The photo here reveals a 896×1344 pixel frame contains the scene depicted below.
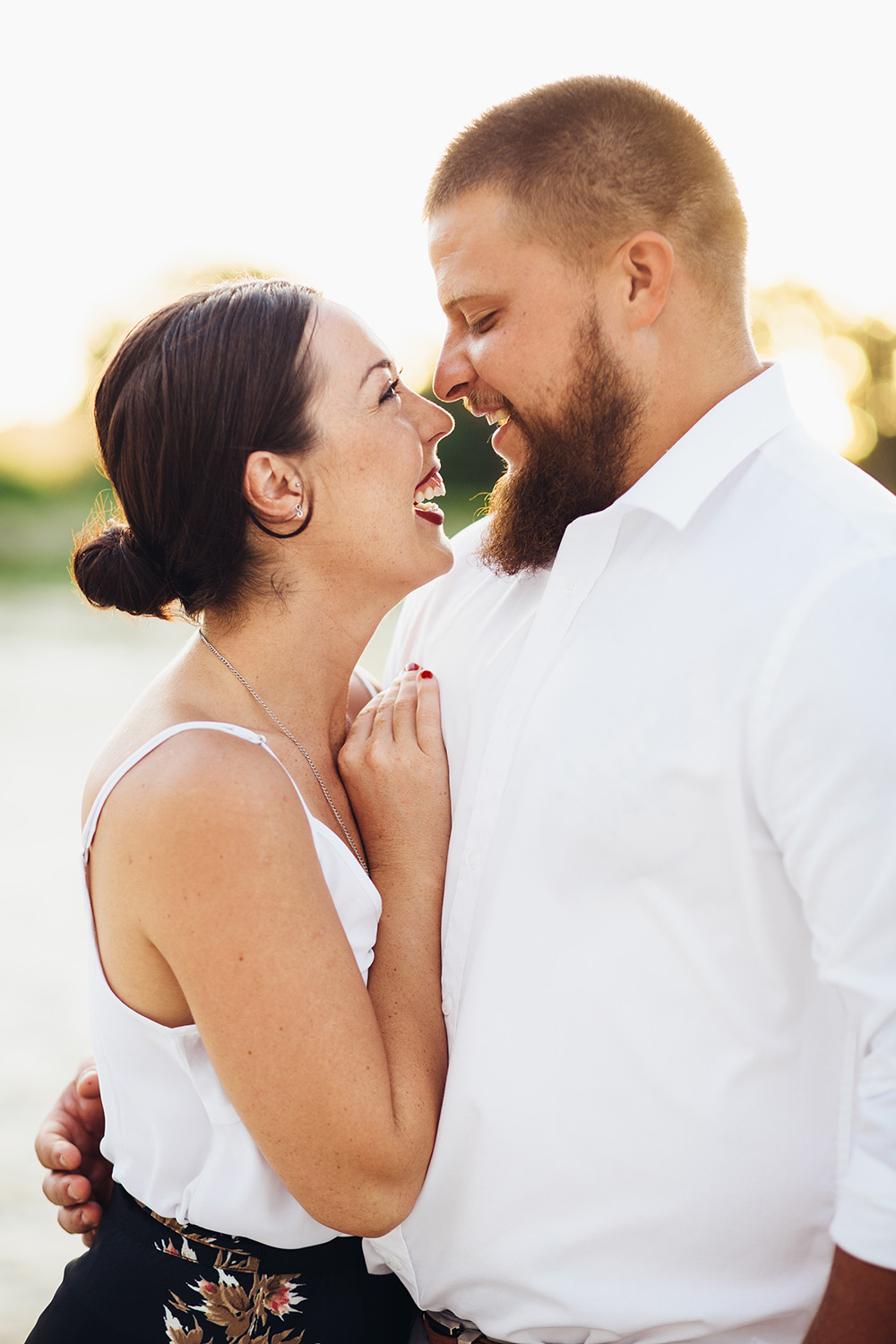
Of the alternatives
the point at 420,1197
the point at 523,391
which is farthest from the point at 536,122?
the point at 420,1197

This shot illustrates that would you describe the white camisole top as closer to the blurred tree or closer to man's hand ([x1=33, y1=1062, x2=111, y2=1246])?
man's hand ([x1=33, y1=1062, x2=111, y2=1246])

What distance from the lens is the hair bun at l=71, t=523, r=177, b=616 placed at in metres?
1.88

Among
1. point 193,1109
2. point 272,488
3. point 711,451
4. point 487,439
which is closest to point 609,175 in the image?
point 711,451

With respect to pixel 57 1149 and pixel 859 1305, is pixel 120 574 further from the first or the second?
pixel 859 1305

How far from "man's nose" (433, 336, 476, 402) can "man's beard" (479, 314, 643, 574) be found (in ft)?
0.40

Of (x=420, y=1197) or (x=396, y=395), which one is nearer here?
(x=420, y=1197)

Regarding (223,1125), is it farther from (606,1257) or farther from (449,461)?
(449,461)

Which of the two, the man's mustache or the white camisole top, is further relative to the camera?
the man's mustache

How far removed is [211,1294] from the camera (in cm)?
166

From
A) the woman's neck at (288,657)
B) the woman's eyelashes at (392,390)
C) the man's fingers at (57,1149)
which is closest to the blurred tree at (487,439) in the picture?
the woman's eyelashes at (392,390)

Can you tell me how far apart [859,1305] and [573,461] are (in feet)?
4.33

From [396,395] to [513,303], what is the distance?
256 millimetres

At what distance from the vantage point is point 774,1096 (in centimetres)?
149

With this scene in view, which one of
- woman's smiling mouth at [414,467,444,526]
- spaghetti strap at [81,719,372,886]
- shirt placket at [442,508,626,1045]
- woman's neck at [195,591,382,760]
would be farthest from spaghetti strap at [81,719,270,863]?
woman's smiling mouth at [414,467,444,526]
